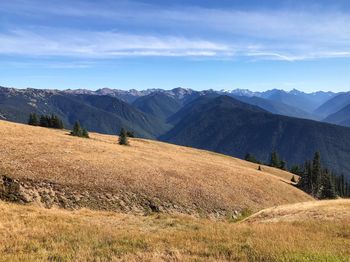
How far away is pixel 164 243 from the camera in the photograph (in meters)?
16.1

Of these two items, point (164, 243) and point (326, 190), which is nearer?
point (164, 243)

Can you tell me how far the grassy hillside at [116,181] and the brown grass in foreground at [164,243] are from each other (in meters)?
19.8

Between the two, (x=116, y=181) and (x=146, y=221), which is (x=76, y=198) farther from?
(x=146, y=221)

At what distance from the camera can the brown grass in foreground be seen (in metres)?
13.4

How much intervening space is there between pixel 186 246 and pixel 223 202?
39.3 metres

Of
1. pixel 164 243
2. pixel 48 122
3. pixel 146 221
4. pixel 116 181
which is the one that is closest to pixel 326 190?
pixel 116 181

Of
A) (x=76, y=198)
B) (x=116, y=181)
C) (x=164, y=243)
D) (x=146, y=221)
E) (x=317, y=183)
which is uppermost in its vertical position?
(x=164, y=243)

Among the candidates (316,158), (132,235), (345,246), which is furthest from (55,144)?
(316,158)

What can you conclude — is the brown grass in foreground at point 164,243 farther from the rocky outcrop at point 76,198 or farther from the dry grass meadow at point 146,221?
the rocky outcrop at point 76,198

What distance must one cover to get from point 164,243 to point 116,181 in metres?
33.1

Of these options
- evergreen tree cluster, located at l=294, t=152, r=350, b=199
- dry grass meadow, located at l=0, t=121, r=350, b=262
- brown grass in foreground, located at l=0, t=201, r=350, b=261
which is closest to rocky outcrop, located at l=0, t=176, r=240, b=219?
dry grass meadow, located at l=0, t=121, r=350, b=262

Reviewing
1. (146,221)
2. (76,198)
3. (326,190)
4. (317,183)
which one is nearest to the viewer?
(146,221)

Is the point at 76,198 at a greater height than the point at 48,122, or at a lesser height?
lesser

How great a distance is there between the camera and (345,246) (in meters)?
15.9
